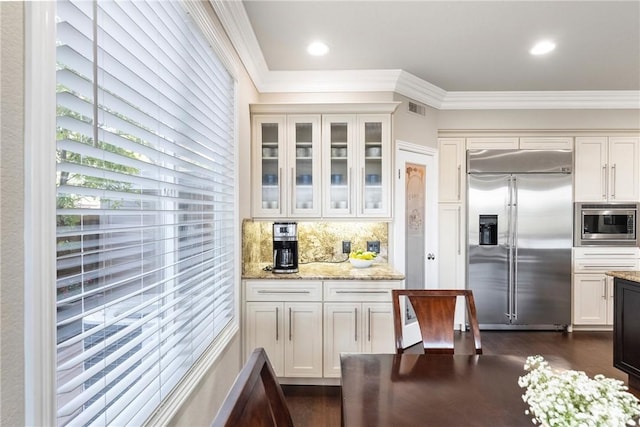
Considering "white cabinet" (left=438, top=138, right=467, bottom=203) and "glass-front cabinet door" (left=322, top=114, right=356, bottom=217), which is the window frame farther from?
"white cabinet" (left=438, top=138, right=467, bottom=203)

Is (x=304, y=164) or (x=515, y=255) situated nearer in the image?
(x=304, y=164)

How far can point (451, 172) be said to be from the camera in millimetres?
4082

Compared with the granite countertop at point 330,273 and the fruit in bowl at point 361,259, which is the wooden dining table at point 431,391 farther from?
the fruit in bowl at point 361,259

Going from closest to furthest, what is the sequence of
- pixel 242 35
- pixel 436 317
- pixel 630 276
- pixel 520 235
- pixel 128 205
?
pixel 128 205, pixel 436 317, pixel 242 35, pixel 630 276, pixel 520 235

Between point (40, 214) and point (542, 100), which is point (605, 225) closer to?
point (542, 100)

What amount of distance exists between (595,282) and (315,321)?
11.8ft

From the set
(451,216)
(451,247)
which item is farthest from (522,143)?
(451,247)

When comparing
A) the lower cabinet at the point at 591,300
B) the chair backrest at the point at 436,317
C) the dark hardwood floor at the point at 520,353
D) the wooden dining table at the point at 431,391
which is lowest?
the dark hardwood floor at the point at 520,353

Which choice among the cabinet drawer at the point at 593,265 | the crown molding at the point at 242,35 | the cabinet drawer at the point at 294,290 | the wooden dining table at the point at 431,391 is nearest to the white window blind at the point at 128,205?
the crown molding at the point at 242,35

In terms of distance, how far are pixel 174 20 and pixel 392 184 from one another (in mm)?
2260

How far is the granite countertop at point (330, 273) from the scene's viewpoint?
9.00ft

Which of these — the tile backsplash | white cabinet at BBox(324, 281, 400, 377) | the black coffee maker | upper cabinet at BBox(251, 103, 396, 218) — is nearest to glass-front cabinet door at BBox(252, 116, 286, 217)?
upper cabinet at BBox(251, 103, 396, 218)

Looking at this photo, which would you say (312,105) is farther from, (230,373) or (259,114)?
(230,373)

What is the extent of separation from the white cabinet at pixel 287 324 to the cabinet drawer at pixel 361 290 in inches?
5.2
